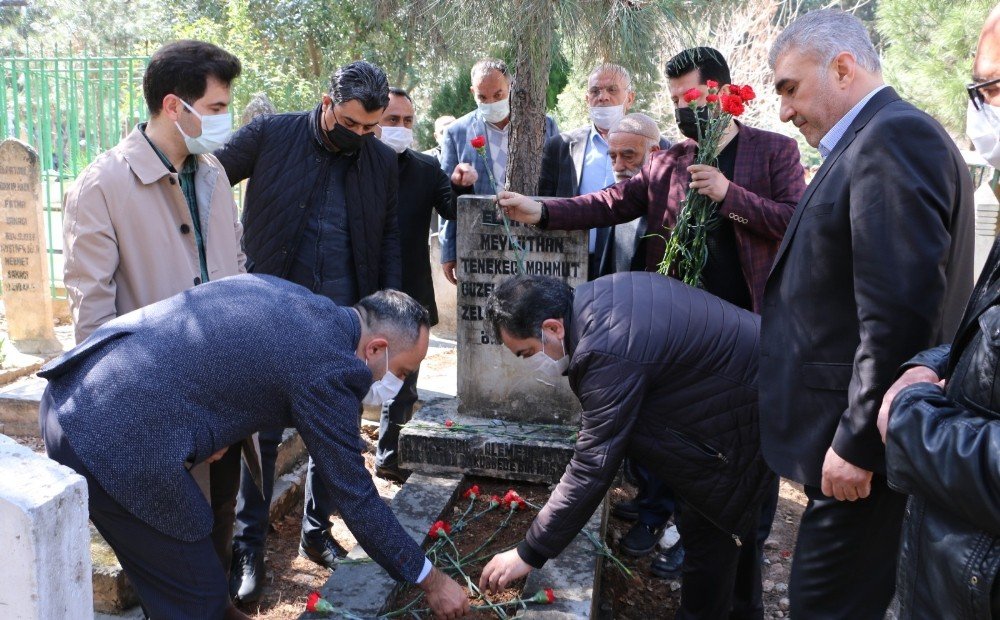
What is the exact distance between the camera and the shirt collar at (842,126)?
2.29m

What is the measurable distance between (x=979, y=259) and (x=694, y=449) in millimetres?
7042

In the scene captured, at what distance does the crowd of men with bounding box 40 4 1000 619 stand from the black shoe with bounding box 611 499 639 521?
36.0 inches

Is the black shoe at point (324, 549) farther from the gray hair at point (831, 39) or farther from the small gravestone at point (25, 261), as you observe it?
the small gravestone at point (25, 261)

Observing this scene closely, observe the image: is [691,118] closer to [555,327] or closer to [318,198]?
[555,327]

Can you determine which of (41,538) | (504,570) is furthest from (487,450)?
(41,538)

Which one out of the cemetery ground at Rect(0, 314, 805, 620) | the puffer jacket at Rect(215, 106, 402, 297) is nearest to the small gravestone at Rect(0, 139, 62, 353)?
the cemetery ground at Rect(0, 314, 805, 620)

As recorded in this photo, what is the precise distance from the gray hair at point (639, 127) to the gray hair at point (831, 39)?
1769 mm

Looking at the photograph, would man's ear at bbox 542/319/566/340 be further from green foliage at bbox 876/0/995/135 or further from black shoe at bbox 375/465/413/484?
green foliage at bbox 876/0/995/135

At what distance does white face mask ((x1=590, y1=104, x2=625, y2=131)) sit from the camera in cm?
464

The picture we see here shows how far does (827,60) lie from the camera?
2.28m

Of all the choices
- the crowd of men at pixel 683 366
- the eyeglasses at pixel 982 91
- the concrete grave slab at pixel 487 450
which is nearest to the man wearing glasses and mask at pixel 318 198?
the crowd of men at pixel 683 366

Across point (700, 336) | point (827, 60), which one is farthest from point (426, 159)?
point (827, 60)

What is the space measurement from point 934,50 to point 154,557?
10529mm

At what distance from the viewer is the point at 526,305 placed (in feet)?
9.00
